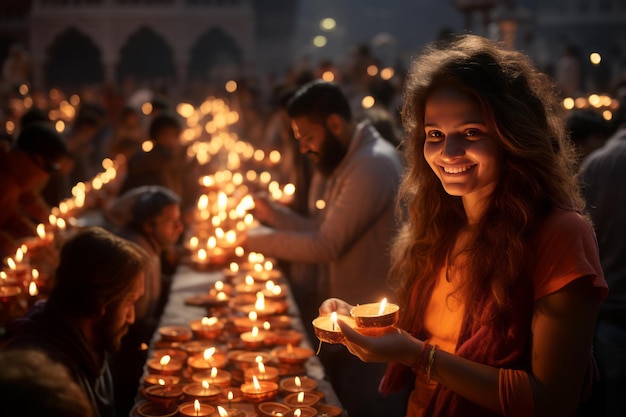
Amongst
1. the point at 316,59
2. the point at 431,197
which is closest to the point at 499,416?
the point at 431,197

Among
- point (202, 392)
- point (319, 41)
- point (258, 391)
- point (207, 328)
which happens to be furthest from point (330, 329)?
point (319, 41)

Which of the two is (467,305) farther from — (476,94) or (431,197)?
(476,94)

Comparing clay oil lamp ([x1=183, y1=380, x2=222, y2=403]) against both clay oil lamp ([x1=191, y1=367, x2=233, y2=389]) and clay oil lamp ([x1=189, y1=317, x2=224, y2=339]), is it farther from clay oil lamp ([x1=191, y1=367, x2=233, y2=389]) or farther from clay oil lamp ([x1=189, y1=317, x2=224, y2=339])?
clay oil lamp ([x1=189, y1=317, x2=224, y2=339])

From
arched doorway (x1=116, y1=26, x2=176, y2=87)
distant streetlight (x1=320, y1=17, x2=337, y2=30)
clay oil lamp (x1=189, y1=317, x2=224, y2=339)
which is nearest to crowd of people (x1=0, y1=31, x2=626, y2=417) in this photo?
clay oil lamp (x1=189, y1=317, x2=224, y2=339)

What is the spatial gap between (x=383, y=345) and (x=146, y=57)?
3604cm

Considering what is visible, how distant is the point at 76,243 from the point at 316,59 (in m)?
53.2

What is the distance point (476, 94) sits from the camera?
225 cm

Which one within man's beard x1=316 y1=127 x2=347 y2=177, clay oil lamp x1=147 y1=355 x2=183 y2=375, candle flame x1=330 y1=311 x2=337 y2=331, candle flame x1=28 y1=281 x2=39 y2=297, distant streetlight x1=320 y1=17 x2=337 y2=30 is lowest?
Answer: clay oil lamp x1=147 y1=355 x2=183 y2=375

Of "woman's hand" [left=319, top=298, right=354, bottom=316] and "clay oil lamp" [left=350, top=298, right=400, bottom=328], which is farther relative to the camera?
"woman's hand" [left=319, top=298, right=354, bottom=316]

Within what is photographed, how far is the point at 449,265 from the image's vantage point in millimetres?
2570

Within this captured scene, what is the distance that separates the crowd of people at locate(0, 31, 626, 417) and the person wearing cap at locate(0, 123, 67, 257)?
184 cm

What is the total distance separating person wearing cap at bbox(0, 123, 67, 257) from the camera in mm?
5715

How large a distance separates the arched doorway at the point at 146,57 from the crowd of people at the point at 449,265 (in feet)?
108

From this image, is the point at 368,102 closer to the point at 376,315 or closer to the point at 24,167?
the point at 24,167
